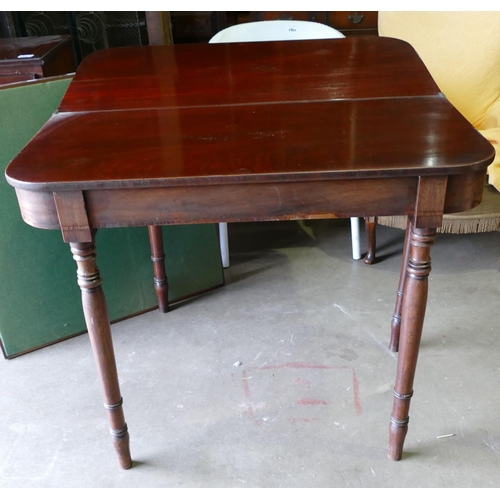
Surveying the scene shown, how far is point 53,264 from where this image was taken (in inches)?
67.3

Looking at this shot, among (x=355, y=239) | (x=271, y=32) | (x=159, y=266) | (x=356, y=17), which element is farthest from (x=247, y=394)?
(x=356, y=17)

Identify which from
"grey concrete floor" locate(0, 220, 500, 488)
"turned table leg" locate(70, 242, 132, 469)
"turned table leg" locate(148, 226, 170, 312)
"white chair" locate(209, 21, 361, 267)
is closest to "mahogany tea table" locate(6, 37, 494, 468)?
"turned table leg" locate(70, 242, 132, 469)

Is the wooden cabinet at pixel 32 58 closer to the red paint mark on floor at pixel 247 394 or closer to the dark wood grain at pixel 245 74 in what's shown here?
the dark wood grain at pixel 245 74

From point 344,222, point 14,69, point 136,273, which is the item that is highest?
point 14,69

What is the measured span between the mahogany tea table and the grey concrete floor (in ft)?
0.39

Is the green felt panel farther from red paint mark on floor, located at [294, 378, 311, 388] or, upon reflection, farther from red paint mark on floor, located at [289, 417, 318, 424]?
red paint mark on floor, located at [289, 417, 318, 424]

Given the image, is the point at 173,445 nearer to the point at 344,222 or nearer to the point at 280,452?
the point at 280,452

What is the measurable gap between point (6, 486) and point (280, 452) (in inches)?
25.4

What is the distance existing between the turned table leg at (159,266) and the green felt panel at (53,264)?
0.05 meters

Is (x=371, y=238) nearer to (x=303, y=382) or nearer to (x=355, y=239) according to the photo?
(x=355, y=239)

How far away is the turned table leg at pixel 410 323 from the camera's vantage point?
1094 millimetres

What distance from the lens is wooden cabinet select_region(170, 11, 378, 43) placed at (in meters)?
2.75
